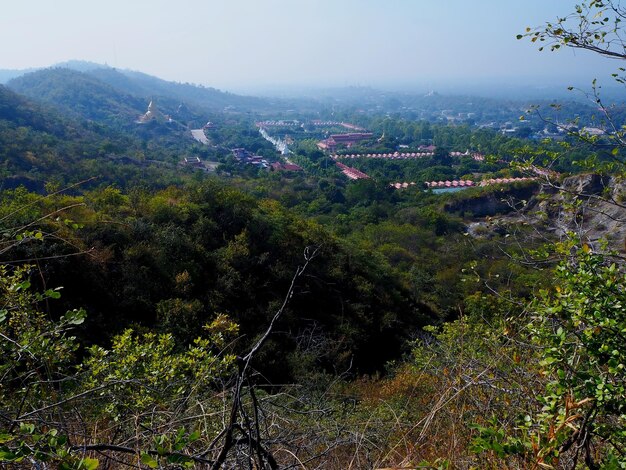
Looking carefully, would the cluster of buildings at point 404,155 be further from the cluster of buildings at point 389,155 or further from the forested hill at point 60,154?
the forested hill at point 60,154

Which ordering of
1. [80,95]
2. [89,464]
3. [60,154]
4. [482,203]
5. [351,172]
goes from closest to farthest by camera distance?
1. [89,464]
2. [60,154]
3. [482,203]
4. [351,172]
5. [80,95]

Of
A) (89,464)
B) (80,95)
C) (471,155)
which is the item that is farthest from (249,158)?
(89,464)

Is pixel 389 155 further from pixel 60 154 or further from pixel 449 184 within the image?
pixel 60 154

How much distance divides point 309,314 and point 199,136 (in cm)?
5119

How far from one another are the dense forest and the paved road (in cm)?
2039

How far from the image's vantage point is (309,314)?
903cm

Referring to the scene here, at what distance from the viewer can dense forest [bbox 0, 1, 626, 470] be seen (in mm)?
1476

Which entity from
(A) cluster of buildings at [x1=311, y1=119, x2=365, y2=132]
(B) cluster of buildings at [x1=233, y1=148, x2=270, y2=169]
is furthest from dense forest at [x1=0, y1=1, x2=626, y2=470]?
(A) cluster of buildings at [x1=311, y1=119, x2=365, y2=132]

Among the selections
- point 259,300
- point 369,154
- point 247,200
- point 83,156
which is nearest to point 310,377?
point 259,300

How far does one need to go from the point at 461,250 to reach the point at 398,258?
2627mm

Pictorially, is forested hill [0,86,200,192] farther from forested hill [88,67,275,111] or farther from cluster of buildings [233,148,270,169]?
forested hill [88,67,275,111]

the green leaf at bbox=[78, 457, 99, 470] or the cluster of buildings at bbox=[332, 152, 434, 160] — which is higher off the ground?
the green leaf at bbox=[78, 457, 99, 470]

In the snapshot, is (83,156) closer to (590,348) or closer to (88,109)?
(590,348)

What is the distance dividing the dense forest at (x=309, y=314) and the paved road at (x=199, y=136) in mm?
20395
